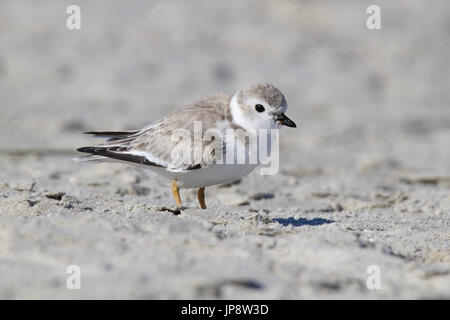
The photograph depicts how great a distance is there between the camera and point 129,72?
11.7 meters

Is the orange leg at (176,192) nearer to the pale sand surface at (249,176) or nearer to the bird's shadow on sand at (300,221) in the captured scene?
the pale sand surface at (249,176)

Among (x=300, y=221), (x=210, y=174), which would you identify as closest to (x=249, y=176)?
(x=210, y=174)

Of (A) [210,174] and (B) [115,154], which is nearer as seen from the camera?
(A) [210,174]

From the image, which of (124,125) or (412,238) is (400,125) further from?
(412,238)

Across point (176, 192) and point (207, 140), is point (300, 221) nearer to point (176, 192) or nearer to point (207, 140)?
point (207, 140)

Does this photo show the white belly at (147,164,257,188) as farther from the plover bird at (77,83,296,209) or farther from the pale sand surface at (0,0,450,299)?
the pale sand surface at (0,0,450,299)

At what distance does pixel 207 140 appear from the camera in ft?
17.2

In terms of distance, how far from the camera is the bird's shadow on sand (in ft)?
16.0

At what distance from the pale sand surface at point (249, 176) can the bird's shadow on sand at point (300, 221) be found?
20 mm

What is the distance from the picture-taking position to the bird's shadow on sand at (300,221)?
16.0 feet

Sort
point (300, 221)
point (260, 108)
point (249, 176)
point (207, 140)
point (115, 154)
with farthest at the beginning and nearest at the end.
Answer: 1. point (249, 176)
2. point (115, 154)
3. point (260, 108)
4. point (207, 140)
5. point (300, 221)

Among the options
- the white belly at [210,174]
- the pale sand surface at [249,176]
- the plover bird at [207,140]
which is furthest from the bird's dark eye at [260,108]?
the pale sand surface at [249,176]

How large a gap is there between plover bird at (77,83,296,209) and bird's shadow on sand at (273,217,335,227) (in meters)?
0.47

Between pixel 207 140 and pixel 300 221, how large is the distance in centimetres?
89
